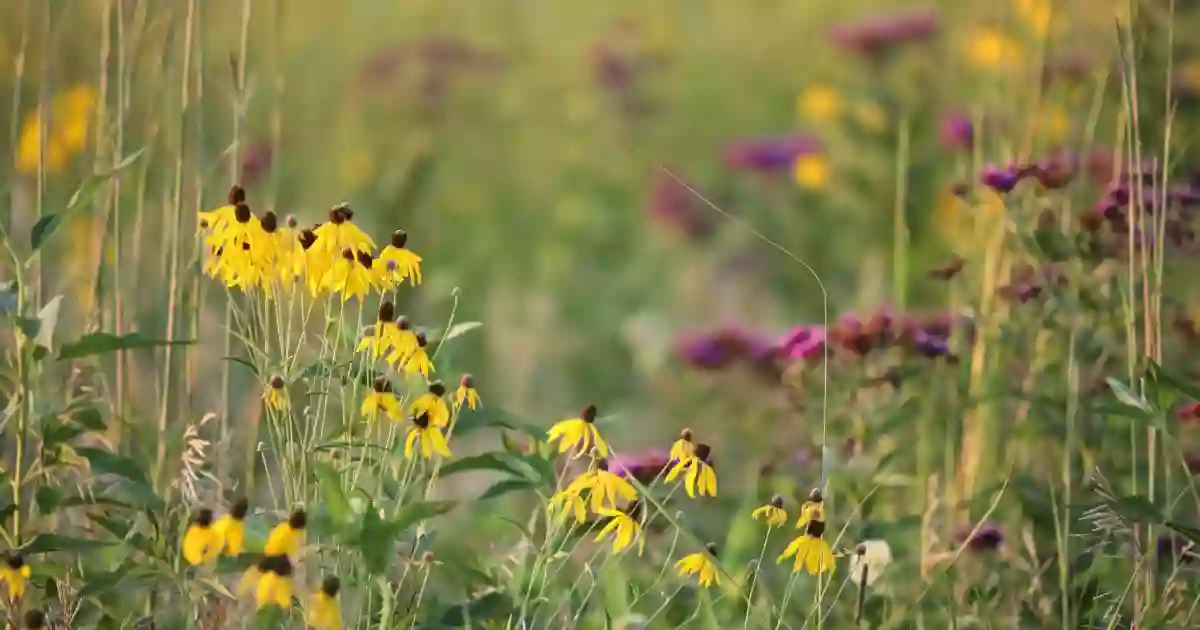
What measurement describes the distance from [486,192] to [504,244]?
194 millimetres

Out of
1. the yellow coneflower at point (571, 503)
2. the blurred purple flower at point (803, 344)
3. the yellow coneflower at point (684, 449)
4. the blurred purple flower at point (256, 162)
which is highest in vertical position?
the blurred purple flower at point (256, 162)

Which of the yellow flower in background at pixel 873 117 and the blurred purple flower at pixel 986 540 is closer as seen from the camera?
the blurred purple flower at pixel 986 540

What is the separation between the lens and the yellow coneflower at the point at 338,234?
967mm

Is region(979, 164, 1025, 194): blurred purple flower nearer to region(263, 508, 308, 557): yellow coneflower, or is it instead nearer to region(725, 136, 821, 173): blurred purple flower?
region(263, 508, 308, 557): yellow coneflower

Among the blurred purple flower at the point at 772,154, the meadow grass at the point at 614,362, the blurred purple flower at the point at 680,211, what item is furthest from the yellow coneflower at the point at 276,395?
the blurred purple flower at the point at 680,211

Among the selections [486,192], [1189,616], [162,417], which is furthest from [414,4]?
[1189,616]

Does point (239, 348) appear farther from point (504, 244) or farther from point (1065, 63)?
point (504, 244)

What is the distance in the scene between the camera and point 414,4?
350cm

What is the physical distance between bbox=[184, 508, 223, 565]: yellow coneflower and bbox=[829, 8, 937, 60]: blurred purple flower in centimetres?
165

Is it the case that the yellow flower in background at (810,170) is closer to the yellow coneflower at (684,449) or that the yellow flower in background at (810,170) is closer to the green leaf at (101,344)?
the yellow coneflower at (684,449)

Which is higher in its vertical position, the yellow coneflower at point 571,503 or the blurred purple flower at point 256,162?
the blurred purple flower at point 256,162

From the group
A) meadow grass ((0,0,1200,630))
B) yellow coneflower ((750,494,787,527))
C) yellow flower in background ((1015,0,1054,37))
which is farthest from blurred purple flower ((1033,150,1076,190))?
yellow coneflower ((750,494,787,527))

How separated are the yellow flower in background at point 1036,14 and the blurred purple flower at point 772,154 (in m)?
0.53

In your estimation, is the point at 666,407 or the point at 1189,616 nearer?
the point at 1189,616
